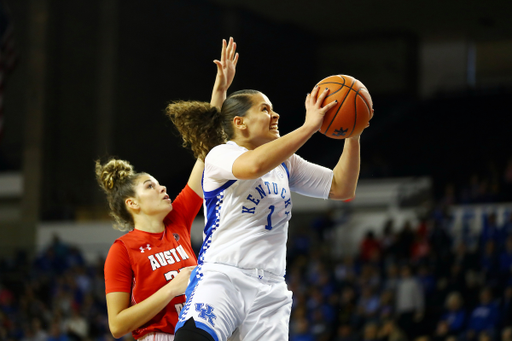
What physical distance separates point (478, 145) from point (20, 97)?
502 inches

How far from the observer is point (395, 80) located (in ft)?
74.1

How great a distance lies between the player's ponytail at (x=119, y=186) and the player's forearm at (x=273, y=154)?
1.12 metres

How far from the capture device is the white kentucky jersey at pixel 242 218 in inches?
115

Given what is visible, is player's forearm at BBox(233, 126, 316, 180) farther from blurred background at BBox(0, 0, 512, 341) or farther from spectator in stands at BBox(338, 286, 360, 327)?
spectator in stands at BBox(338, 286, 360, 327)

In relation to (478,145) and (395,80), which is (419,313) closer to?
(478,145)

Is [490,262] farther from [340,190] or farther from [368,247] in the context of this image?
[340,190]

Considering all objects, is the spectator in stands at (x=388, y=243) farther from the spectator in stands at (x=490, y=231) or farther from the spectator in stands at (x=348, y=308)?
the spectator in stands at (x=490, y=231)

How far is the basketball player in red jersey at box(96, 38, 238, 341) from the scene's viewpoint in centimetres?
324

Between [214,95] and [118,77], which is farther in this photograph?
[118,77]

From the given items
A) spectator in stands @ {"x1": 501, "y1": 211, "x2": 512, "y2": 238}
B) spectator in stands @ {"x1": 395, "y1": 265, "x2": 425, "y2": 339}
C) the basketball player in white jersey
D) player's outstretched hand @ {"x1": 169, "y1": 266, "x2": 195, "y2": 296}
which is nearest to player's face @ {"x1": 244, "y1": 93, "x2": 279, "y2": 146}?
the basketball player in white jersey

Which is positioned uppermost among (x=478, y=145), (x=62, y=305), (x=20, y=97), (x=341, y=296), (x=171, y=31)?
(x=171, y=31)

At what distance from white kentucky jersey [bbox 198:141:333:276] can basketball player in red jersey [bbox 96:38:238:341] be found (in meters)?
0.35

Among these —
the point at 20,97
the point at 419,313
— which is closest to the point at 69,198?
the point at 20,97

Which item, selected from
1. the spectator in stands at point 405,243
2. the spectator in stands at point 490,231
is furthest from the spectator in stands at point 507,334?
the spectator in stands at point 405,243
